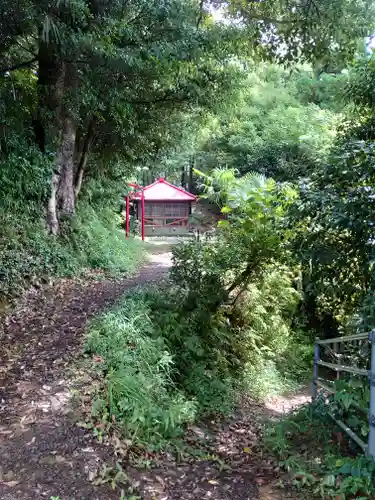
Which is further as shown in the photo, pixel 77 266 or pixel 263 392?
pixel 77 266

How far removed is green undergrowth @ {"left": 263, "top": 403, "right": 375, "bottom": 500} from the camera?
9.62 ft

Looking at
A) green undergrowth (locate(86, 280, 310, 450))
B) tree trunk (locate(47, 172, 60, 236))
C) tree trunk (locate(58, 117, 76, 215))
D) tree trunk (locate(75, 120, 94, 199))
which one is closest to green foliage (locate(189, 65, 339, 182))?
tree trunk (locate(75, 120, 94, 199))

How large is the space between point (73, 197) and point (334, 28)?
303 inches

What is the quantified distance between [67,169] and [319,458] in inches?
366

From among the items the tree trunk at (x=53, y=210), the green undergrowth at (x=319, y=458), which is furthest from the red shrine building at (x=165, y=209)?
the green undergrowth at (x=319, y=458)

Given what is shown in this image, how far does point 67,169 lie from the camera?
10875mm

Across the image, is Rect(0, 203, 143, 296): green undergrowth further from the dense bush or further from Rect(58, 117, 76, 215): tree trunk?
Rect(58, 117, 76, 215): tree trunk

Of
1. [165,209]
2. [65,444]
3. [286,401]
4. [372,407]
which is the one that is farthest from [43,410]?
[165,209]

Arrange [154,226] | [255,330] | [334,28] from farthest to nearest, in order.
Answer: [154,226] < [255,330] < [334,28]

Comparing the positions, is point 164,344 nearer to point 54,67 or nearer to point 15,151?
point 15,151

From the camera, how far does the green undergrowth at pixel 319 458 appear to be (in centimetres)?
293

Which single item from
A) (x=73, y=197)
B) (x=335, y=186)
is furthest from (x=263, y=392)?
(x=73, y=197)

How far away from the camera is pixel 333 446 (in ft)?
11.9

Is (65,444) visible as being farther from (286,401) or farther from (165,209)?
(165,209)
